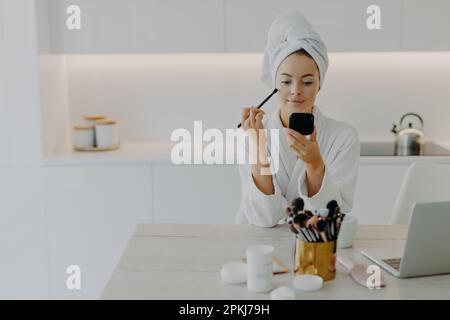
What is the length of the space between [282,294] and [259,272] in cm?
7

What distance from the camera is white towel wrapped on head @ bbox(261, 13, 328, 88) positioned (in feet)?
6.25

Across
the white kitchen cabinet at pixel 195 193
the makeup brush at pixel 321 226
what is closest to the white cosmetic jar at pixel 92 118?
the white kitchen cabinet at pixel 195 193

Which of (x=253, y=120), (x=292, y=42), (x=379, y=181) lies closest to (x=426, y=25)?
(x=379, y=181)

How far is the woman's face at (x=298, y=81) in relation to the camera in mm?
1909

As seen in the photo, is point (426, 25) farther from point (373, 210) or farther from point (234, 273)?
point (234, 273)

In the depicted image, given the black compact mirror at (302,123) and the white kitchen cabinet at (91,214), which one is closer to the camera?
the black compact mirror at (302,123)

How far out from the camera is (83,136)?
3258 millimetres

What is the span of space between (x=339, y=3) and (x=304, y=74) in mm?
1337

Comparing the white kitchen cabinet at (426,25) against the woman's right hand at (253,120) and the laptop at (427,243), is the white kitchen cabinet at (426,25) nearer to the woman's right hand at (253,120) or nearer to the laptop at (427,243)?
the woman's right hand at (253,120)

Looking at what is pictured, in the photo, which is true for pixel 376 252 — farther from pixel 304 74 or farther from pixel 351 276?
pixel 304 74

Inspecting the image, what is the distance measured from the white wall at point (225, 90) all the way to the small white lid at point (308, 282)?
2.06 m

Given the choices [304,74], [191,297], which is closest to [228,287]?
[191,297]

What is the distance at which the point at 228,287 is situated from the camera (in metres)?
1.45
